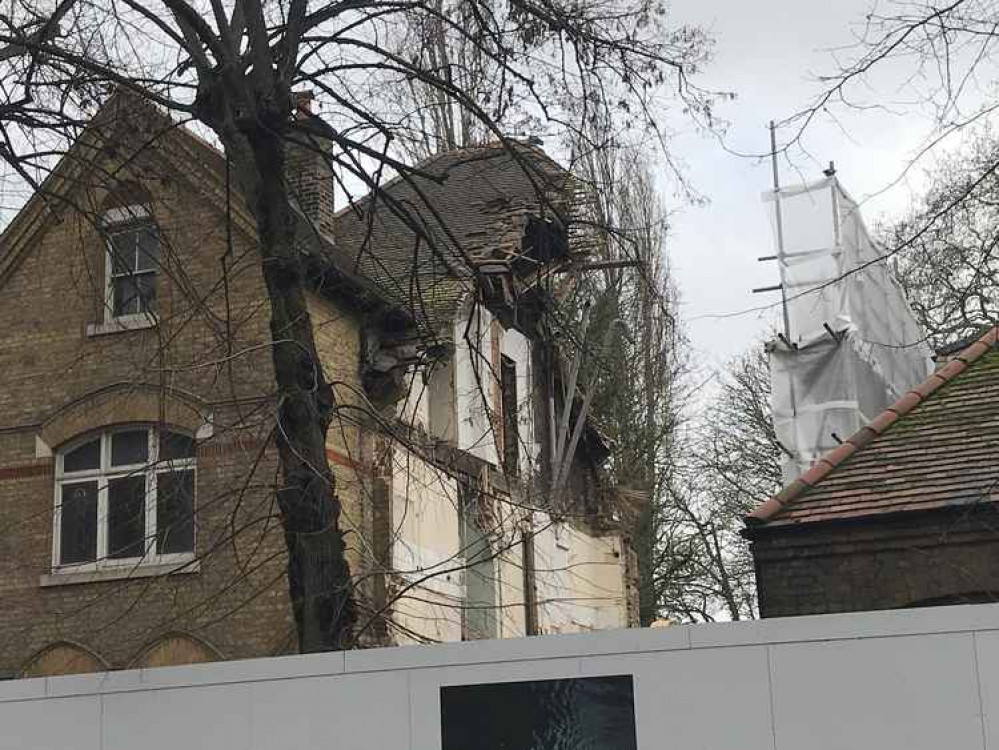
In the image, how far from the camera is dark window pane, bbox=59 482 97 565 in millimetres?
20641

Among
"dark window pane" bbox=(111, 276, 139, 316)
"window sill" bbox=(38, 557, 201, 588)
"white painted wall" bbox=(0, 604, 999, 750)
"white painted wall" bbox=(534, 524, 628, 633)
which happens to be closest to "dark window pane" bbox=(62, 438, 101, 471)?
"window sill" bbox=(38, 557, 201, 588)

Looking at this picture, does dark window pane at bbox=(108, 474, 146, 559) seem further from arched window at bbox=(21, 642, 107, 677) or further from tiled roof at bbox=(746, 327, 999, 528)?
tiled roof at bbox=(746, 327, 999, 528)

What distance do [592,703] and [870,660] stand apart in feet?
5.20

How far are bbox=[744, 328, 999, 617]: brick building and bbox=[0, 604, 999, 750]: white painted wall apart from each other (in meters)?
7.16

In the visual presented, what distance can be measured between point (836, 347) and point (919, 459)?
23.9ft

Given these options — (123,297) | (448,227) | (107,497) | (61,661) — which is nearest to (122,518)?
(107,497)

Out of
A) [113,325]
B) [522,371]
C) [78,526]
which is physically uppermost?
[522,371]

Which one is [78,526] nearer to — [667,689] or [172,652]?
[172,652]

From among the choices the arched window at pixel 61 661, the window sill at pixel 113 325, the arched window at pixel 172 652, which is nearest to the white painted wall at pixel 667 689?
the arched window at pixel 172 652

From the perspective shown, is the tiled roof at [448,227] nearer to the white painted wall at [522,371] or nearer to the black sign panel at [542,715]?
the white painted wall at [522,371]

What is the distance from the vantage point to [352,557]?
65.6ft

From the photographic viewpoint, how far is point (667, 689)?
865cm

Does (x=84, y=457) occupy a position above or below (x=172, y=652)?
above

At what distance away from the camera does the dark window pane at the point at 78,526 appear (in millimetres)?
20641
